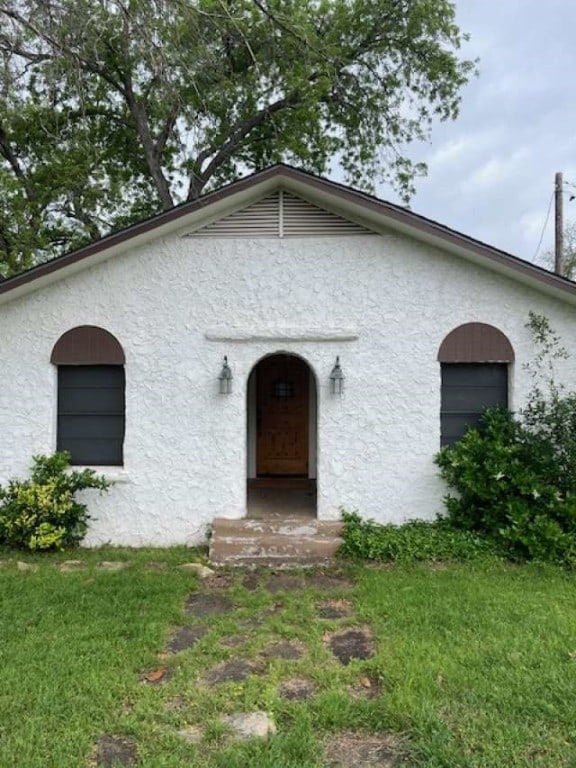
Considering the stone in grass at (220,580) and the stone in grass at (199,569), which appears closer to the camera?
the stone in grass at (220,580)

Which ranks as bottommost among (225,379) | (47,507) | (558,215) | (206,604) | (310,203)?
(206,604)

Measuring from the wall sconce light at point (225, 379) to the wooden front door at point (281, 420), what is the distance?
3.00m

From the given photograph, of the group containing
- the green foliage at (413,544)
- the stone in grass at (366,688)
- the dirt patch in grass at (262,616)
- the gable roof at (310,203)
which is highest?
the gable roof at (310,203)

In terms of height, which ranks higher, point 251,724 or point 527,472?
point 527,472

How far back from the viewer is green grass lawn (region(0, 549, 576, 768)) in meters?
2.92

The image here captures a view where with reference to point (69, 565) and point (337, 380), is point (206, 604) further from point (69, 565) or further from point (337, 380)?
point (337, 380)

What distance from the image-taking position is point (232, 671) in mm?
3787

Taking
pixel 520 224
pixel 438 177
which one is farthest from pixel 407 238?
pixel 520 224

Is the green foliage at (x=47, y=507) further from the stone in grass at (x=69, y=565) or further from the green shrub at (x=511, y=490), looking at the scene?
the green shrub at (x=511, y=490)

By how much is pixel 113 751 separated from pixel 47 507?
13.8ft

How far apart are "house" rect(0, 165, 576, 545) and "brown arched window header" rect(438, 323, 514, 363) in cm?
2

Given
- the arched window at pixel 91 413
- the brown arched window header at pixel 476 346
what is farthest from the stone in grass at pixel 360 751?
the arched window at pixel 91 413

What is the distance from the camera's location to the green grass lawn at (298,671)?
115 inches

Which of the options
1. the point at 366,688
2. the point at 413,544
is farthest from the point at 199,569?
the point at 366,688
